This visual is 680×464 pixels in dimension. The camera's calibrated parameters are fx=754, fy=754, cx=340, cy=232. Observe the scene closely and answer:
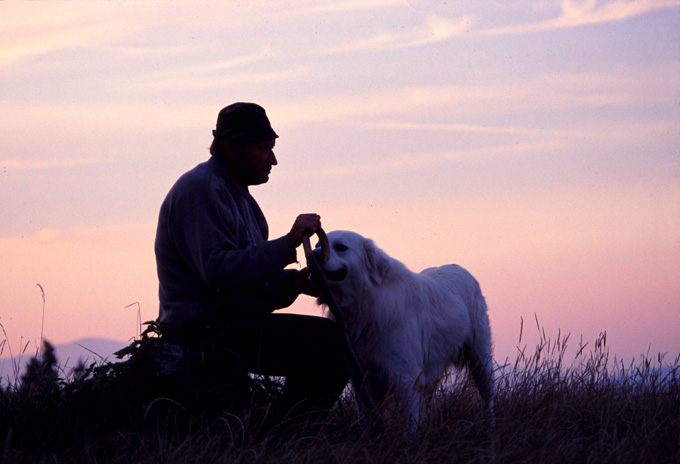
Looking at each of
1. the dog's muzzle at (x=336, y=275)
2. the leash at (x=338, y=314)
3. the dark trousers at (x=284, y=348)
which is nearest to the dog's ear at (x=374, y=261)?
the dog's muzzle at (x=336, y=275)

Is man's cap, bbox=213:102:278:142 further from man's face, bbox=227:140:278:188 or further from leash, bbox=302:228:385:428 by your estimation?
leash, bbox=302:228:385:428

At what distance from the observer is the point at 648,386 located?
600 cm

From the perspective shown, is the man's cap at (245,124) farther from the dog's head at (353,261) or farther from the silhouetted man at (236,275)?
the dog's head at (353,261)

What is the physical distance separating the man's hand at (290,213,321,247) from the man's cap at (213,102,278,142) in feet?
2.22

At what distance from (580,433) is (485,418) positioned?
776 millimetres

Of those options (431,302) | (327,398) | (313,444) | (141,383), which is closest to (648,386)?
(431,302)

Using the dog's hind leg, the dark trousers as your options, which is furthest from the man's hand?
the dog's hind leg

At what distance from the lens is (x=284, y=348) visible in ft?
15.4

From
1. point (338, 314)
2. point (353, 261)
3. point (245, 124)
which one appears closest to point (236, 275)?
point (338, 314)

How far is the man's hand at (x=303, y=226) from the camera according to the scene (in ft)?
14.9

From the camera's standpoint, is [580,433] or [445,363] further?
[445,363]

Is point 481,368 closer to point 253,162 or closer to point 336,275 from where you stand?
point 336,275

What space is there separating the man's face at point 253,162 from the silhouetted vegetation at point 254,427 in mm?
1179

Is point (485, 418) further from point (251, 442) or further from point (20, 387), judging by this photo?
point (20, 387)
